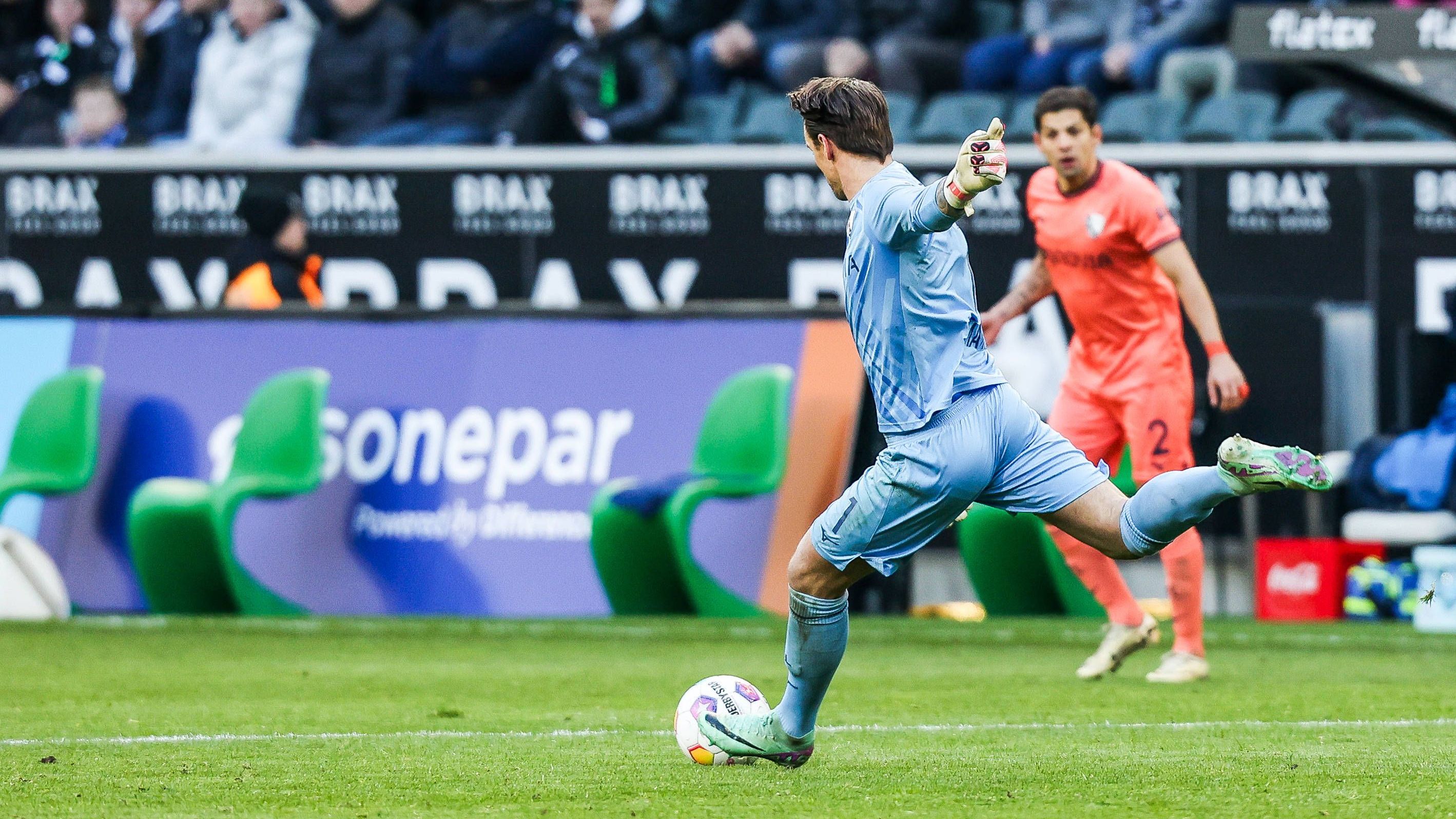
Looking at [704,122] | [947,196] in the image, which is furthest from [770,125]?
[947,196]

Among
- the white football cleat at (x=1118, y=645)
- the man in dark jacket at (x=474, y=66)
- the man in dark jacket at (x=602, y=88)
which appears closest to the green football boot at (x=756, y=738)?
the white football cleat at (x=1118, y=645)

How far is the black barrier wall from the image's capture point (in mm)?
11891

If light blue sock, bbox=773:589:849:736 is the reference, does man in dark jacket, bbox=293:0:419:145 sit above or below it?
above

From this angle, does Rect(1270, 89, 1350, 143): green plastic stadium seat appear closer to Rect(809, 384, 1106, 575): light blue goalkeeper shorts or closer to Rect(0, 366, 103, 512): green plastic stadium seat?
Rect(0, 366, 103, 512): green plastic stadium seat

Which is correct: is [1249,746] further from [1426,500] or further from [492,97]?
[492,97]

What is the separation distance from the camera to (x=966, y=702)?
732 cm

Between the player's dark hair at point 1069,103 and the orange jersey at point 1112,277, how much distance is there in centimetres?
26

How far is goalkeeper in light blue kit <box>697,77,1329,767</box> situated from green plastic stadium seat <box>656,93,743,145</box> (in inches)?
348

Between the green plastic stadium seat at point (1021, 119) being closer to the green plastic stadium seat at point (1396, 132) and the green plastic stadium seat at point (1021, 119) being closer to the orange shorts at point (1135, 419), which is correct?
the green plastic stadium seat at point (1396, 132)

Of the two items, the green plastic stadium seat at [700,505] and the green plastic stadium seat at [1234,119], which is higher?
the green plastic stadium seat at [1234,119]

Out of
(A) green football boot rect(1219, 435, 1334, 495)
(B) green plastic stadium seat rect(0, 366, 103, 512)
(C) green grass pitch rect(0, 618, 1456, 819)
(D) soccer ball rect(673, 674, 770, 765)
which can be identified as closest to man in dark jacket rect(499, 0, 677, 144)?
(B) green plastic stadium seat rect(0, 366, 103, 512)

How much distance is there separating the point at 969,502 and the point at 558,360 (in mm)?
6472

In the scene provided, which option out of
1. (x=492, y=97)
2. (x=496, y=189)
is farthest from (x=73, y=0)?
(x=496, y=189)

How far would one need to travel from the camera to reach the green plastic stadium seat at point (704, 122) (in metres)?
14.3
